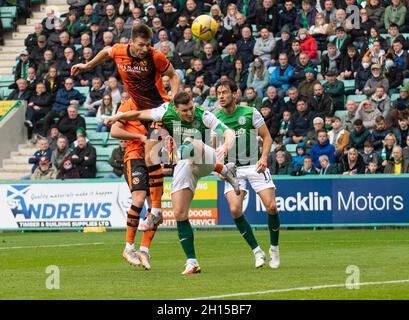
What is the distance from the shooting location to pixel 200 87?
2920cm

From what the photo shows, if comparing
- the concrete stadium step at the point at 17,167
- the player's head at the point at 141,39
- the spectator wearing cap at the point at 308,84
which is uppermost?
the player's head at the point at 141,39

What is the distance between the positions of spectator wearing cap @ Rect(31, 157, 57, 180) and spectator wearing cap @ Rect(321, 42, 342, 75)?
743cm

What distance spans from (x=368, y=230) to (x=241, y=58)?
7.19 m

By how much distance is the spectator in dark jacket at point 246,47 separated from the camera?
98.1 ft

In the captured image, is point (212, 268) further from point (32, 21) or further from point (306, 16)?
point (32, 21)

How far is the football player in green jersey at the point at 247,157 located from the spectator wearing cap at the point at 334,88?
1256cm

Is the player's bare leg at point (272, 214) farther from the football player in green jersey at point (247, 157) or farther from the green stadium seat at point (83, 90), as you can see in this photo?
the green stadium seat at point (83, 90)

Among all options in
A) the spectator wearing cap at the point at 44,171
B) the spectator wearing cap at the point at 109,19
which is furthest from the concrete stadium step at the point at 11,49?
the spectator wearing cap at the point at 44,171

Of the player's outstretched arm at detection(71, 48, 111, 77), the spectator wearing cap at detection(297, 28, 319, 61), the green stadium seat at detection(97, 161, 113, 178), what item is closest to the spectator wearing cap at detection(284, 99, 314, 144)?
the spectator wearing cap at detection(297, 28, 319, 61)

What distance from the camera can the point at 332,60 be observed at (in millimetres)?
28641

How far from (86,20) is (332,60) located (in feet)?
27.6

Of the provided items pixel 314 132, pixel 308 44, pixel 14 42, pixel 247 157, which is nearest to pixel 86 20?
pixel 14 42
